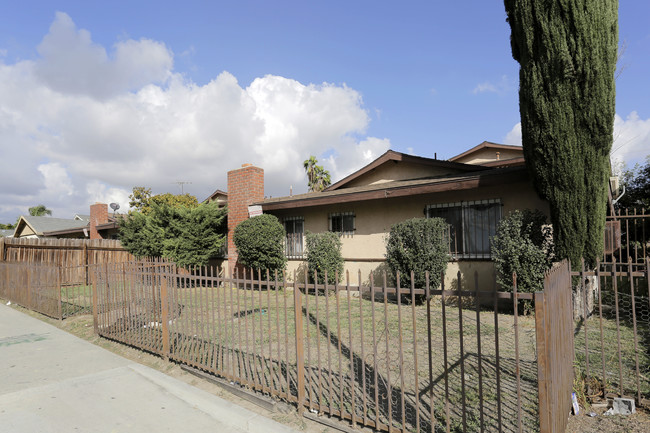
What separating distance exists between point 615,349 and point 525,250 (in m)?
2.46

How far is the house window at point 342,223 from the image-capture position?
11.9 meters

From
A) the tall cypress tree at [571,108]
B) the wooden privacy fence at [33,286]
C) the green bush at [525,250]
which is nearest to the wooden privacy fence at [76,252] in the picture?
Result: the wooden privacy fence at [33,286]

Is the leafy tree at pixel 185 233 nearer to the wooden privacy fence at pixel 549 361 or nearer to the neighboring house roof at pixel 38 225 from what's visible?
the wooden privacy fence at pixel 549 361

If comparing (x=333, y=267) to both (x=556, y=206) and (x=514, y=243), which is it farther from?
(x=556, y=206)

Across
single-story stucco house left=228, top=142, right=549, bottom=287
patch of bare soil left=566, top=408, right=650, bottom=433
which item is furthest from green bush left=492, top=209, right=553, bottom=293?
patch of bare soil left=566, top=408, right=650, bottom=433

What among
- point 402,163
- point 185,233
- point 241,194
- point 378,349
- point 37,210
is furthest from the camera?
point 37,210

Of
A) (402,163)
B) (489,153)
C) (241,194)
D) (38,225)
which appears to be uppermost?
(489,153)

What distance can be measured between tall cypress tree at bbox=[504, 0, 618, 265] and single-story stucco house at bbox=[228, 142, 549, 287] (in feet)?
2.98

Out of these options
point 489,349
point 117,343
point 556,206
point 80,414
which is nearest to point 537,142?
point 556,206

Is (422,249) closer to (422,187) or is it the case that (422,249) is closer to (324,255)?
(422,187)

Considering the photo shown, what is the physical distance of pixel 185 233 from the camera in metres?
13.6

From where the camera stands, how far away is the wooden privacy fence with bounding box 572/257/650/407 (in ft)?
12.6

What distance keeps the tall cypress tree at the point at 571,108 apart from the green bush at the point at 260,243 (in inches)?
294

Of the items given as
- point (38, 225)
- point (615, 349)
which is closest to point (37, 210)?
point (38, 225)
